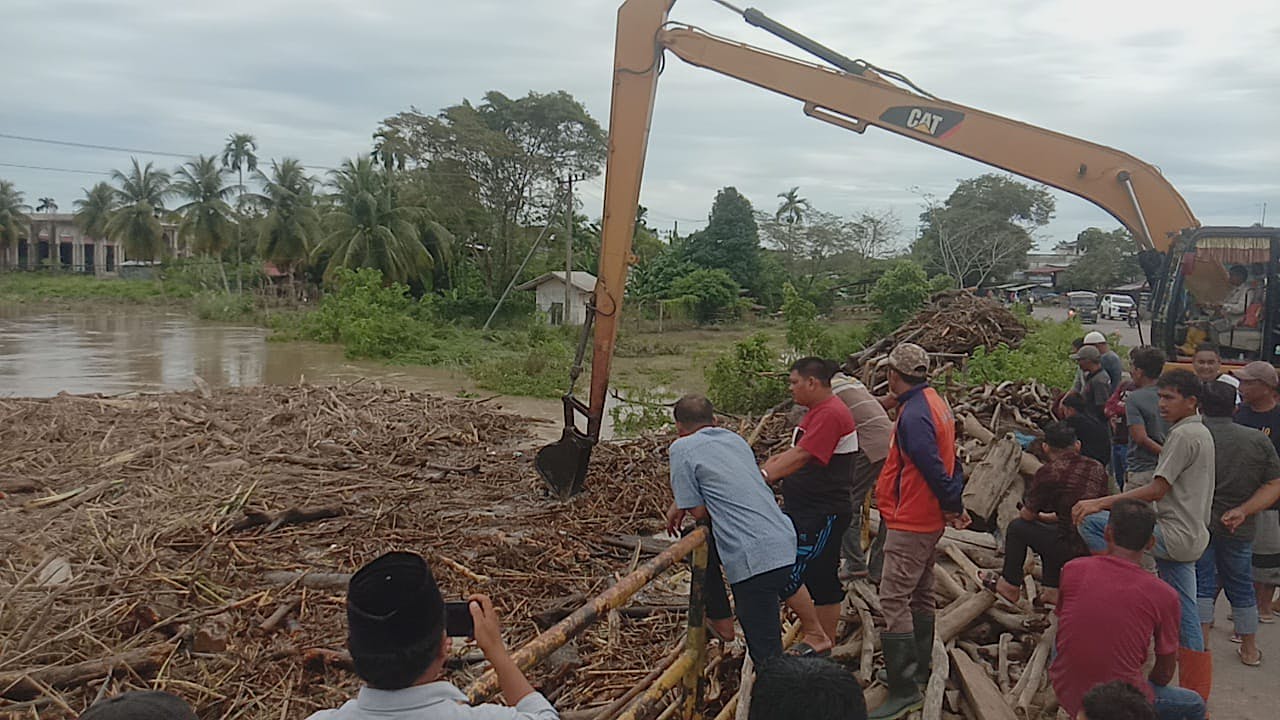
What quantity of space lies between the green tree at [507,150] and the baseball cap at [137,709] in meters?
39.0

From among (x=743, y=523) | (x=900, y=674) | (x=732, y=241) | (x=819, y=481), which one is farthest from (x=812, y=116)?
(x=732, y=241)

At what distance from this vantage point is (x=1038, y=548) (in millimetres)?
4906

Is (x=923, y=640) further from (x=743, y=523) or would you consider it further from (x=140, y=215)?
(x=140, y=215)

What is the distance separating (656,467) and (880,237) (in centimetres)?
4446

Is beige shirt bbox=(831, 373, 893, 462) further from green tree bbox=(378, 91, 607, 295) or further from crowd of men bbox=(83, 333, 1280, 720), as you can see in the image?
green tree bbox=(378, 91, 607, 295)

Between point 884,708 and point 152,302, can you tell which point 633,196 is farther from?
point 152,302

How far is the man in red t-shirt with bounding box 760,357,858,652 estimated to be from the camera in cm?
435

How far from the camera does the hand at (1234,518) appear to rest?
4.50 metres

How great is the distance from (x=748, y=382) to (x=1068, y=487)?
10450 mm

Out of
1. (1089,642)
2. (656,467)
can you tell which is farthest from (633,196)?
(1089,642)

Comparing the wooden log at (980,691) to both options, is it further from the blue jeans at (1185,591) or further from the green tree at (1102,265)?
the green tree at (1102,265)

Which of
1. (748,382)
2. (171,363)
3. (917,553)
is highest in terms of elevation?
(917,553)

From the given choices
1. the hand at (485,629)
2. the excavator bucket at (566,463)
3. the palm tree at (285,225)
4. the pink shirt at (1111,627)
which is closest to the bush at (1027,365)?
the excavator bucket at (566,463)

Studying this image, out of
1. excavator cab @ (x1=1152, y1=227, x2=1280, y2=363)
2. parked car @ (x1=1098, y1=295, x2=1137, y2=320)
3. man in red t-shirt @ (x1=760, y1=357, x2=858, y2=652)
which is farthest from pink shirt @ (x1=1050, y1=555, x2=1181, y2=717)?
parked car @ (x1=1098, y1=295, x2=1137, y2=320)
